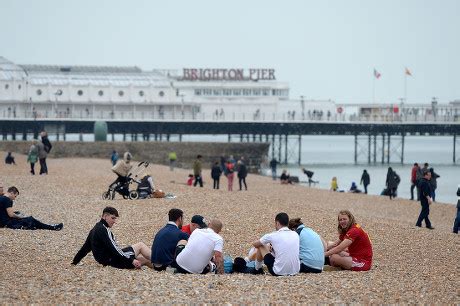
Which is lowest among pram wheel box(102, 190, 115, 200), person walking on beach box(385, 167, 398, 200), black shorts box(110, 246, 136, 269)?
person walking on beach box(385, 167, 398, 200)

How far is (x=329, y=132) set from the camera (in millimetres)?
83750

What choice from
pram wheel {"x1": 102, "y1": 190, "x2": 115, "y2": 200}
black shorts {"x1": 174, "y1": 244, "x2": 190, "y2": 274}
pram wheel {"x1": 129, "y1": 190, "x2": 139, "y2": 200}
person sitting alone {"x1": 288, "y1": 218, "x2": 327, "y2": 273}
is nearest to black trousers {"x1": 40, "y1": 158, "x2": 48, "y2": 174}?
pram wheel {"x1": 102, "y1": 190, "x2": 115, "y2": 200}

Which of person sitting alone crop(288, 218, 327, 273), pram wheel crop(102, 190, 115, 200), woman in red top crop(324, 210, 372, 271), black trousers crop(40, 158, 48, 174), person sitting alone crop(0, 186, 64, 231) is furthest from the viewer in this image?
black trousers crop(40, 158, 48, 174)

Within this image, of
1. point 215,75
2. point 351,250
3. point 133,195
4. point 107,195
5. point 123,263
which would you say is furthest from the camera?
point 215,75

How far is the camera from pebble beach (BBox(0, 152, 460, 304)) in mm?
10898

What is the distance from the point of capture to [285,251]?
1270cm

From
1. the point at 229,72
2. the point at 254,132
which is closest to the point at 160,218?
the point at 254,132

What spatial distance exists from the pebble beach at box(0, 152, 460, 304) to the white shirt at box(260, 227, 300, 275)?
0.18m

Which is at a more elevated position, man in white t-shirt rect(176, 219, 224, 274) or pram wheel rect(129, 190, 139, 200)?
man in white t-shirt rect(176, 219, 224, 274)

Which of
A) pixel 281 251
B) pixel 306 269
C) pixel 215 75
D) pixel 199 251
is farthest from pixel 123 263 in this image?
pixel 215 75

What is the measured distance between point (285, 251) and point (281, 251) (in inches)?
1.9

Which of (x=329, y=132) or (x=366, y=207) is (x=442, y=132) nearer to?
(x=329, y=132)

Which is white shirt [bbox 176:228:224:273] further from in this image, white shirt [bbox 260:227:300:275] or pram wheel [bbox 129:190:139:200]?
pram wheel [bbox 129:190:139:200]

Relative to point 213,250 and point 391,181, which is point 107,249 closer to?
point 213,250
